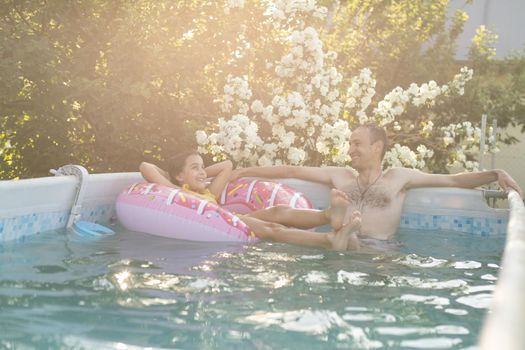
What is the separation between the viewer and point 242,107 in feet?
21.8

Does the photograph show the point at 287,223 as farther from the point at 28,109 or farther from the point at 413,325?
the point at 28,109

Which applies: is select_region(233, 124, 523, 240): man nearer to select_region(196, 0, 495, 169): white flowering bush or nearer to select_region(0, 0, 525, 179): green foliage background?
select_region(196, 0, 495, 169): white flowering bush

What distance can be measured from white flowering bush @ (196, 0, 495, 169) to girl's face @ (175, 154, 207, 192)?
108cm

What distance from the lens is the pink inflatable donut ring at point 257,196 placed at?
5.26m

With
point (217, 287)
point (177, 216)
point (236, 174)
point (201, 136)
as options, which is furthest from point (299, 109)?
point (217, 287)

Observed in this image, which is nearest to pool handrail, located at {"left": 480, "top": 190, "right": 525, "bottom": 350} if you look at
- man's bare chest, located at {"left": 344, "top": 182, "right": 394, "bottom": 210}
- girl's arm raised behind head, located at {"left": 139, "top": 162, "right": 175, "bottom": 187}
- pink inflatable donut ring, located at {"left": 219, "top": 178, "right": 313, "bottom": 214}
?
man's bare chest, located at {"left": 344, "top": 182, "right": 394, "bottom": 210}

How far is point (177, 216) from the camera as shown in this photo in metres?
4.67

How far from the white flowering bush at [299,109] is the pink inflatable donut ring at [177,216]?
4.84ft

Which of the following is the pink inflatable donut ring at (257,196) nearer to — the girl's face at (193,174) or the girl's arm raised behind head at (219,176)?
the girl's arm raised behind head at (219,176)

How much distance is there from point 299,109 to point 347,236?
2.45 m

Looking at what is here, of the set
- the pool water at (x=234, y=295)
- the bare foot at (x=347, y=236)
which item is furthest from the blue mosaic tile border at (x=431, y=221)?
the bare foot at (x=347, y=236)

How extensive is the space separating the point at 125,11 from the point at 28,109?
127 centimetres

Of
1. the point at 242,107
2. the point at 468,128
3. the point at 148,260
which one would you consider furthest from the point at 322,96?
the point at 148,260

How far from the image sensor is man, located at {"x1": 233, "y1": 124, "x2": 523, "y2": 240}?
4.99 meters
